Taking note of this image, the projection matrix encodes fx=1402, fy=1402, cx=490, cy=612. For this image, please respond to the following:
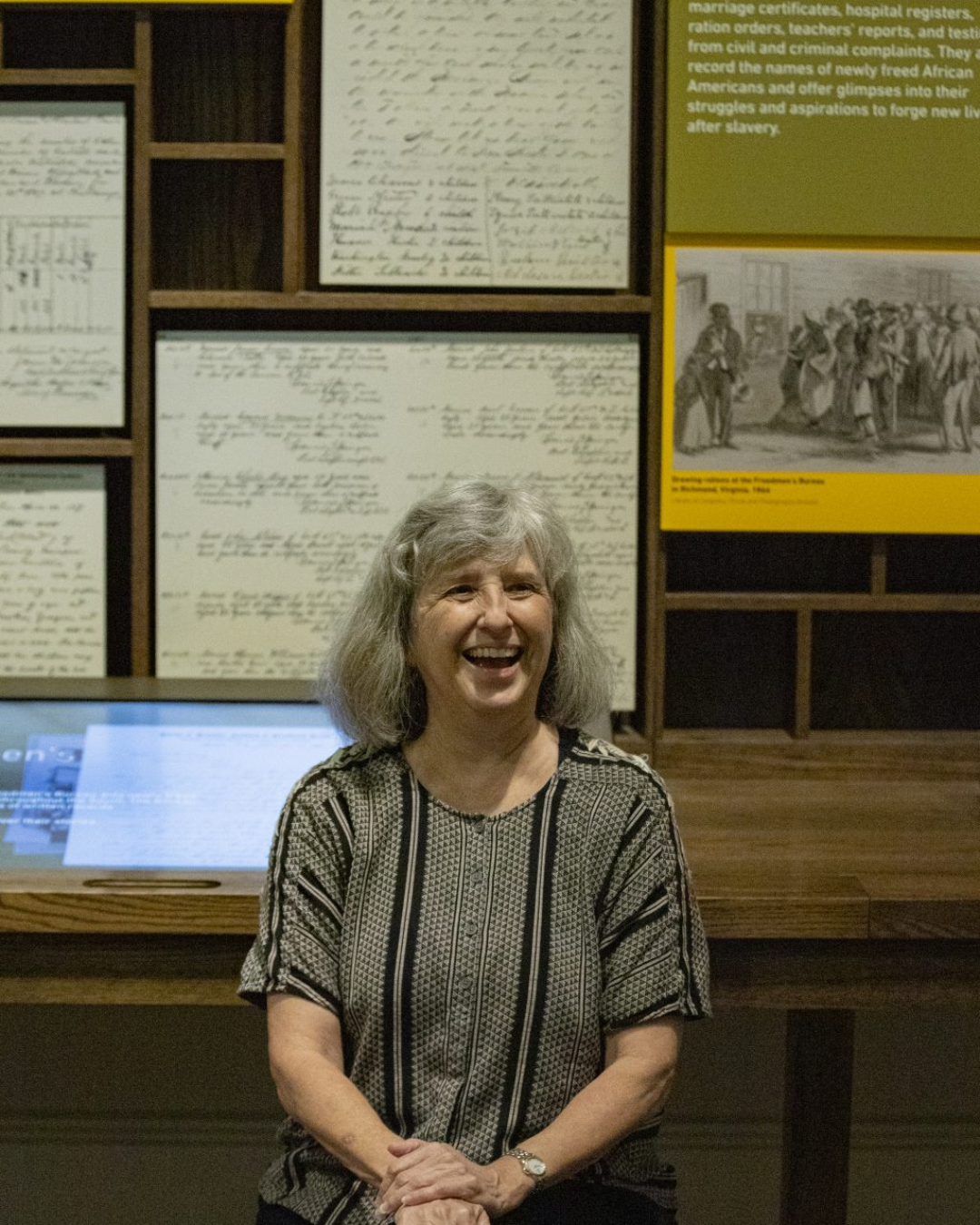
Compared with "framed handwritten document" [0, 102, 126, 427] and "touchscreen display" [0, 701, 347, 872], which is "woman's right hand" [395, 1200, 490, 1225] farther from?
"framed handwritten document" [0, 102, 126, 427]

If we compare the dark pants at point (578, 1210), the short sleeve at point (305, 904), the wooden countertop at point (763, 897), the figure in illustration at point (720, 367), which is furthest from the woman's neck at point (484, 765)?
the figure in illustration at point (720, 367)

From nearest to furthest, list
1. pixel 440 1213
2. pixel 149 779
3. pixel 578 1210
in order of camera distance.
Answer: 1. pixel 440 1213
2. pixel 578 1210
3. pixel 149 779

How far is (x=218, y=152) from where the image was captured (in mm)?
2627

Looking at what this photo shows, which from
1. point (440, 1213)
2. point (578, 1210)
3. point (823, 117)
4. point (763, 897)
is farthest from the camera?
point (823, 117)

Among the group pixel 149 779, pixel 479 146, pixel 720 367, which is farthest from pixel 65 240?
pixel 720 367

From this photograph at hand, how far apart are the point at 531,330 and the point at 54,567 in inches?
40.5

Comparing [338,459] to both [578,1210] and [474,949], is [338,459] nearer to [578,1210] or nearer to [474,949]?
[474,949]

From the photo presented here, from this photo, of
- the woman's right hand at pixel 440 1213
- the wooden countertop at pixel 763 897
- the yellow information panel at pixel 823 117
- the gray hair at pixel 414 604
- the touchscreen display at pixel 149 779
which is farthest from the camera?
the yellow information panel at pixel 823 117

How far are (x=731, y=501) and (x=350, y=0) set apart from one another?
3.87 ft

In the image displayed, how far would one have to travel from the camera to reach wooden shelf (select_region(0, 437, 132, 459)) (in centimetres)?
267

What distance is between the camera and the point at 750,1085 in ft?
8.83

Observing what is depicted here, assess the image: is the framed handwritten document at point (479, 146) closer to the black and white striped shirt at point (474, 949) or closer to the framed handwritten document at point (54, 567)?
the framed handwritten document at point (54, 567)

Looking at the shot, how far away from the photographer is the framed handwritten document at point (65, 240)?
266 cm

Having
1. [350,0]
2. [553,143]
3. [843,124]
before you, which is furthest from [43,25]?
[843,124]
